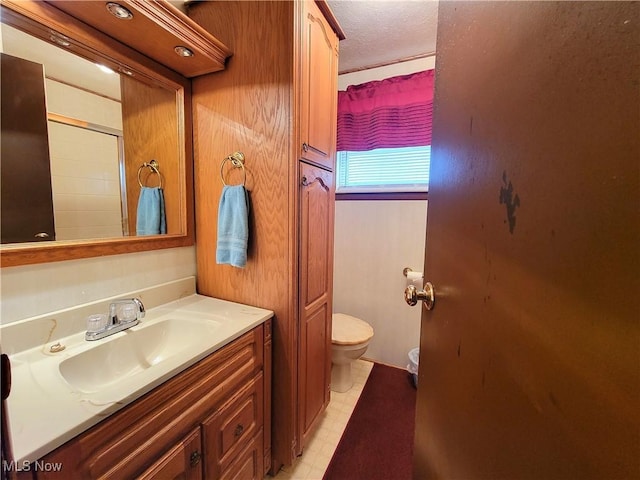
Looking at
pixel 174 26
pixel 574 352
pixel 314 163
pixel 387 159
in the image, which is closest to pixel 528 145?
pixel 574 352

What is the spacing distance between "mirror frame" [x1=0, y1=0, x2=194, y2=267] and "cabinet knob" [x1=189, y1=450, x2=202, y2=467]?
2.57ft

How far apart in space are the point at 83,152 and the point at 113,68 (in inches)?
14.4

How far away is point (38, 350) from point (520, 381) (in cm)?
127

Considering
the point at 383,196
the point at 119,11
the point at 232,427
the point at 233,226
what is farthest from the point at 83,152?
the point at 383,196

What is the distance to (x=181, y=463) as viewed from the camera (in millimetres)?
807

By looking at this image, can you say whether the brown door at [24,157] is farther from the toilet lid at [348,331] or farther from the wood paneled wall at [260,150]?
the toilet lid at [348,331]

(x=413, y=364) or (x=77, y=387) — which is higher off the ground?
(x=77, y=387)

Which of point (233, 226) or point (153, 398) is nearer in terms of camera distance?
point (153, 398)

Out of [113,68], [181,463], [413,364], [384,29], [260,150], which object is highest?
[384,29]

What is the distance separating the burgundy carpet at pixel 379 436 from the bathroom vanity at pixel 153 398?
441 millimetres

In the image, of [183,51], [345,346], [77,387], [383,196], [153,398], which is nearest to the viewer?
[153,398]

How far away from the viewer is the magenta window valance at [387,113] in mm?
1883

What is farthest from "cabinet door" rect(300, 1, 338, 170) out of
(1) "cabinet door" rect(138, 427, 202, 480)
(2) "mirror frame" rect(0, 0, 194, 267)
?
(1) "cabinet door" rect(138, 427, 202, 480)

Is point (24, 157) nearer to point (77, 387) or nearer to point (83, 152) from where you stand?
point (83, 152)
